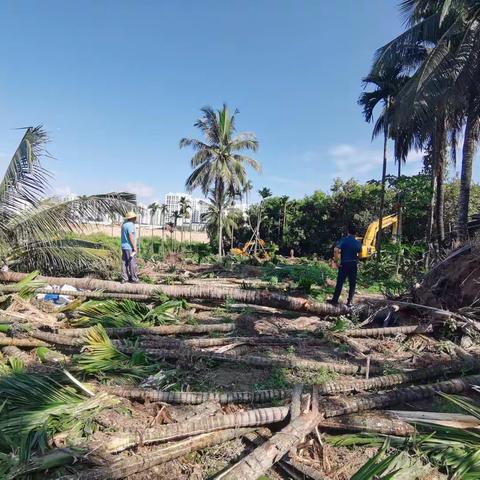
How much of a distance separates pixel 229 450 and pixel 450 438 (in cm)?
181

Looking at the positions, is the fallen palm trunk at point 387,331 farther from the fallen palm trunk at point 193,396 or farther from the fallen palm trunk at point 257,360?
the fallen palm trunk at point 193,396

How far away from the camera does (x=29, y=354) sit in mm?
5270

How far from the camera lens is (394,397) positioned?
4070 mm

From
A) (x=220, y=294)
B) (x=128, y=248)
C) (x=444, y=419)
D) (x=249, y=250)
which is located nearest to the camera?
(x=444, y=419)

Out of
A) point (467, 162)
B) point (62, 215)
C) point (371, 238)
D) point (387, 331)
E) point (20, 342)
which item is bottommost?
point (20, 342)

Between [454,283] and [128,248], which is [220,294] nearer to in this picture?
[128,248]

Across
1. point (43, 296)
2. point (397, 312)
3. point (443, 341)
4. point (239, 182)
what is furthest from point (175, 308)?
point (239, 182)

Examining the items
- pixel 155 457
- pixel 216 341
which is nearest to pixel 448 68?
pixel 216 341

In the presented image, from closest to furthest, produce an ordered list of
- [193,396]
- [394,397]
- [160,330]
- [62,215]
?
[193,396] → [394,397] → [160,330] → [62,215]

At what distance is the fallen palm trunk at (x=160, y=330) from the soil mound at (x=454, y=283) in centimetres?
354

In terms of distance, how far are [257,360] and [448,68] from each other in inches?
448

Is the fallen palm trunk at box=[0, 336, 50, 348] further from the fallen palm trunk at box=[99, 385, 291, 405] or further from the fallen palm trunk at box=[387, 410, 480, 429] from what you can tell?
the fallen palm trunk at box=[387, 410, 480, 429]

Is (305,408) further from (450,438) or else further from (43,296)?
(43,296)

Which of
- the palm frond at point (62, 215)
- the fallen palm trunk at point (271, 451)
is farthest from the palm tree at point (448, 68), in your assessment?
the fallen palm trunk at point (271, 451)
